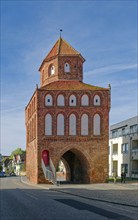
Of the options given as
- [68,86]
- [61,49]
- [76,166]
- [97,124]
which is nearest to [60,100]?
[68,86]

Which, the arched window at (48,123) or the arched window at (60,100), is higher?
the arched window at (60,100)

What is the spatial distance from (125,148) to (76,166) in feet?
48.9

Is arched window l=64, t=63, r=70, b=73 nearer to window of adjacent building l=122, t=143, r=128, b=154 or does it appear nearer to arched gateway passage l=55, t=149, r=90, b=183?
arched gateway passage l=55, t=149, r=90, b=183

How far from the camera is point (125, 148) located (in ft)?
212

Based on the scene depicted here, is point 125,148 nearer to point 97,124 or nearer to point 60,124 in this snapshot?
point 97,124

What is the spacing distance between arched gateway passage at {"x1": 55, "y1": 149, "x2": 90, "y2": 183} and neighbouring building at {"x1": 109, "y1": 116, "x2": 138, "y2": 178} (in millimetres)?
10563

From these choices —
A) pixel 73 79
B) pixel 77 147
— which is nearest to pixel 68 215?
pixel 77 147

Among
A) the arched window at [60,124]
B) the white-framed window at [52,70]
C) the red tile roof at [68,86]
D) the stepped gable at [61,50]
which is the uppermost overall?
the stepped gable at [61,50]

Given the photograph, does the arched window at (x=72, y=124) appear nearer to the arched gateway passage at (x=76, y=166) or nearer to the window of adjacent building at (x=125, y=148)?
the arched gateway passage at (x=76, y=166)

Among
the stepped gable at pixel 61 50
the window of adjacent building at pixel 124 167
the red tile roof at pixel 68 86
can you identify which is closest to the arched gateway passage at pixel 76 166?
the red tile roof at pixel 68 86

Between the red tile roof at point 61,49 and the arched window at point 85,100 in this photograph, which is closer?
the arched window at point 85,100

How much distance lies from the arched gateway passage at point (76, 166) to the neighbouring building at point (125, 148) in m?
10.6

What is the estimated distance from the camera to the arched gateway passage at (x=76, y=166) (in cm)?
4672

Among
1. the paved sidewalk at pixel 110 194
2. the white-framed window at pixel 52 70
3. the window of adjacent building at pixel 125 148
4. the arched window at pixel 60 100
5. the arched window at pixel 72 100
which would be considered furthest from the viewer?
the window of adjacent building at pixel 125 148
